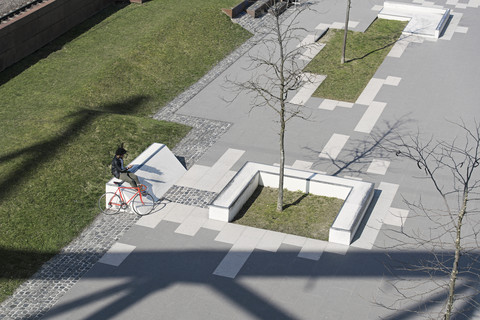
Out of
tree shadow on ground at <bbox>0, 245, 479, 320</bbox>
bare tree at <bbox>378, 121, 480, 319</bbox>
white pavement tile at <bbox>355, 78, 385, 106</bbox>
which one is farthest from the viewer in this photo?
white pavement tile at <bbox>355, 78, 385, 106</bbox>

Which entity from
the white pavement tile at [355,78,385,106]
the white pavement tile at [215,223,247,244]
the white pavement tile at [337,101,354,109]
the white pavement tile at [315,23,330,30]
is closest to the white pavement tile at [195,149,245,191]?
the white pavement tile at [215,223,247,244]

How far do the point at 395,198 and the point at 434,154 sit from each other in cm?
328

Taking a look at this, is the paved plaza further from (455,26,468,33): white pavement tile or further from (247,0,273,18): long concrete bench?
(247,0,273,18): long concrete bench

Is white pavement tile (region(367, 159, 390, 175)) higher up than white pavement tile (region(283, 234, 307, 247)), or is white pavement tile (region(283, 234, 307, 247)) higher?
white pavement tile (region(283, 234, 307, 247))

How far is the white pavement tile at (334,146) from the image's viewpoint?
21.0 meters

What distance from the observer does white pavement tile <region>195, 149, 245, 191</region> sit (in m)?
19.3

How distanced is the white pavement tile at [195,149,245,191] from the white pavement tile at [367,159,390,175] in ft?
12.7

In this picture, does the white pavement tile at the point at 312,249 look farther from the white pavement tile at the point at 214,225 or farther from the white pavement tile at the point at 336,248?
the white pavement tile at the point at 214,225

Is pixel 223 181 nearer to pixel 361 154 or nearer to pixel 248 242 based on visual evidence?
pixel 248 242

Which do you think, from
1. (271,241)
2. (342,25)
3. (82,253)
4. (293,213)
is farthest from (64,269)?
(342,25)

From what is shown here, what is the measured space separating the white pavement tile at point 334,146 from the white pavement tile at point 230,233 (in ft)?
15.7

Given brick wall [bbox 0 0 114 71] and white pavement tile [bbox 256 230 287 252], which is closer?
white pavement tile [bbox 256 230 287 252]

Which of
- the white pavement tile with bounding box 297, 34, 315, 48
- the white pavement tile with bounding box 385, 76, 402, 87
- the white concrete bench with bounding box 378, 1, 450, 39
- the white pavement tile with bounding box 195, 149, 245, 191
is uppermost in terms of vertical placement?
the white pavement tile with bounding box 195, 149, 245, 191

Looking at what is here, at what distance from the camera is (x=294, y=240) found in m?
16.7
